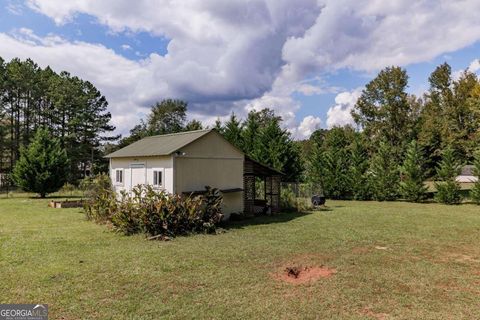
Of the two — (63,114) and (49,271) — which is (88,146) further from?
(49,271)

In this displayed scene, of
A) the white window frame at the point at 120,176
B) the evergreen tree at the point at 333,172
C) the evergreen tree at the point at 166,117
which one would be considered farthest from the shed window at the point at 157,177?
the evergreen tree at the point at 166,117

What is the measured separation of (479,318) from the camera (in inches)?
191

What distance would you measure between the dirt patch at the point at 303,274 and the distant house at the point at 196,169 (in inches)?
256

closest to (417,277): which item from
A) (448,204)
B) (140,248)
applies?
(140,248)

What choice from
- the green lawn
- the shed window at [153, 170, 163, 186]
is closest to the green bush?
the green lawn

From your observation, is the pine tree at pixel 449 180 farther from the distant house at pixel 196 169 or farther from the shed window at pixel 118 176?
the shed window at pixel 118 176

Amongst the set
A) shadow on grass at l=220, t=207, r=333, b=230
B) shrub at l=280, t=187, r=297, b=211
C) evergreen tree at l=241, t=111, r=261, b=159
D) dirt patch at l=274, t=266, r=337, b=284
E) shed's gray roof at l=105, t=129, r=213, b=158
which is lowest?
dirt patch at l=274, t=266, r=337, b=284

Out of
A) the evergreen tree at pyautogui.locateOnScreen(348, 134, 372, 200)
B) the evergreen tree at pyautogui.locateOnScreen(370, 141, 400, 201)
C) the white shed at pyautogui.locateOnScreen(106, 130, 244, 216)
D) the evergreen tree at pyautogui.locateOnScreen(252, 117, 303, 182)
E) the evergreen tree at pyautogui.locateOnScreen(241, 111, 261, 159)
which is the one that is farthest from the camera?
the evergreen tree at pyautogui.locateOnScreen(241, 111, 261, 159)

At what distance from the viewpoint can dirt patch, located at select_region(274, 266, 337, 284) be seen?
6.48 metres

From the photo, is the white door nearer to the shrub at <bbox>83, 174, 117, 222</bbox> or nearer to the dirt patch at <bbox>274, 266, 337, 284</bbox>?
the shrub at <bbox>83, 174, 117, 222</bbox>

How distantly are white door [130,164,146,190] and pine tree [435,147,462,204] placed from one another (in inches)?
727

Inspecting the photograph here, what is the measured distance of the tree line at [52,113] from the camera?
31922mm

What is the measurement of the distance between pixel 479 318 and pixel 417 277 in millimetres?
1854

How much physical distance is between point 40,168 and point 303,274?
2194 centimetres
